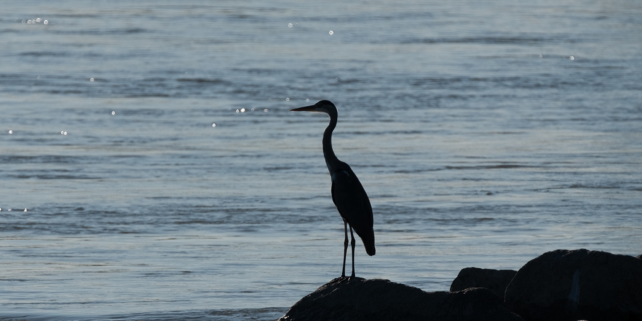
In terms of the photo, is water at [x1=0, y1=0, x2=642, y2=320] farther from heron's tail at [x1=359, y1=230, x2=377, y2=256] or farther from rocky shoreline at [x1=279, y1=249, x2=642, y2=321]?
rocky shoreline at [x1=279, y1=249, x2=642, y2=321]

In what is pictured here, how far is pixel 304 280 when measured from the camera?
9297 millimetres

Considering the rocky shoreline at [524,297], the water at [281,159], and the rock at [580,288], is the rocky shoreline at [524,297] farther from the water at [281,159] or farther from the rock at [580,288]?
the water at [281,159]

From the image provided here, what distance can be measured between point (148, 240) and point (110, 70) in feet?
43.4

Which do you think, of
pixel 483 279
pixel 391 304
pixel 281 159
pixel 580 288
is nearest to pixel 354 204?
pixel 391 304

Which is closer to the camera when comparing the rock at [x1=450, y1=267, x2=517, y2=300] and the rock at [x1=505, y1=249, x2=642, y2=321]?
the rock at [x1=505, y1=249, x2=642, y2=321]

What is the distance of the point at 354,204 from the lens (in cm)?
760

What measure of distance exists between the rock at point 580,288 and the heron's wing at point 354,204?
3.77ft

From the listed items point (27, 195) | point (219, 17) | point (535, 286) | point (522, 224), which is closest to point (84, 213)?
point (27, 195)

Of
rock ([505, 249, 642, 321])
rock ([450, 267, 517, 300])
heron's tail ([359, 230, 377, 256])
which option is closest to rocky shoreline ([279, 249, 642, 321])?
rock ([505, 249, 642, 321])

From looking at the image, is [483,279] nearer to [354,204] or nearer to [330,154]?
[354,204]

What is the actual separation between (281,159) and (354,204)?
24.0 ft

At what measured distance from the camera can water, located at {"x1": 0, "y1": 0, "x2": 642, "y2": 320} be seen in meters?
9.61

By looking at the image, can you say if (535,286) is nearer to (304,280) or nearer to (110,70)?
(304,280)

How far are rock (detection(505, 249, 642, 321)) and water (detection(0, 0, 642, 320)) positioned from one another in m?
1.79
